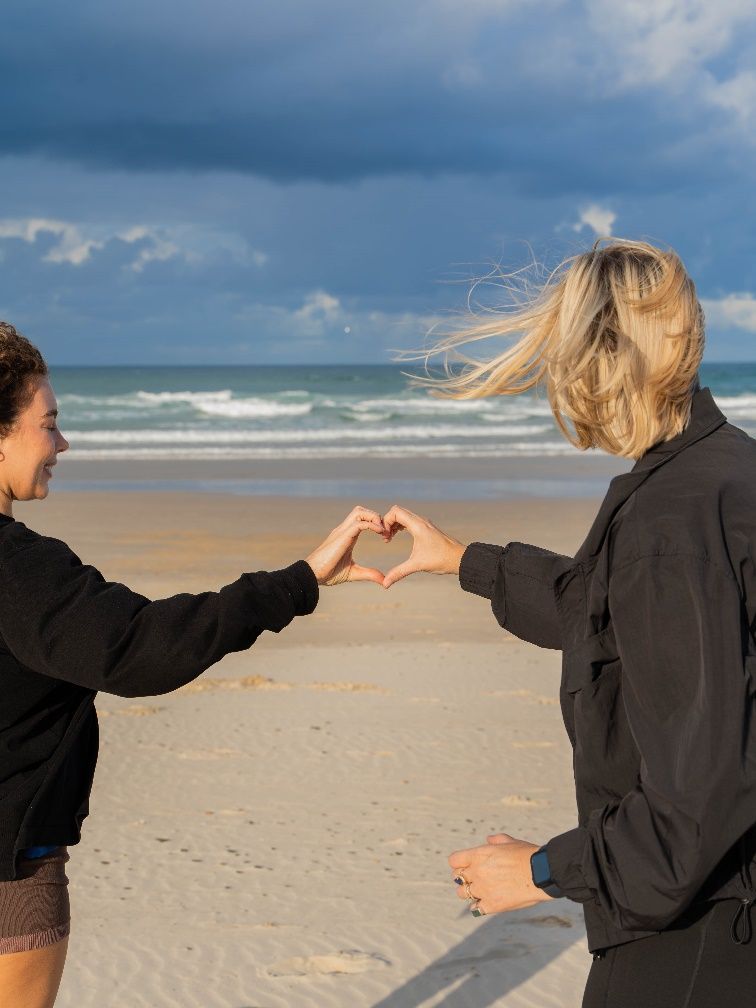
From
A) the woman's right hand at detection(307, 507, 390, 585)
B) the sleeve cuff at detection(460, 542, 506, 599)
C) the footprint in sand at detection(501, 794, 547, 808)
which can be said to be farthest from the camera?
the footprint in sand at detection(501, 794, 547, 808)

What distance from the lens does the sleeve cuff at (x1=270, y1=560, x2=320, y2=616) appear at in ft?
A: 8.63

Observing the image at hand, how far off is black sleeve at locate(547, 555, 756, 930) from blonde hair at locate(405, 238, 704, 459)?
0.29 metres

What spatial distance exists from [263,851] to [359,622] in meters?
5.12

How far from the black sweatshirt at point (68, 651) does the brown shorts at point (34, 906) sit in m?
0.06

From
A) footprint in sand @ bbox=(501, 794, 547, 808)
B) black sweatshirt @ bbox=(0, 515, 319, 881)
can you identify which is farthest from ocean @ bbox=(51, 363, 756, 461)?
black sweatshirt @ bbox=(0, 515, 319, 881)

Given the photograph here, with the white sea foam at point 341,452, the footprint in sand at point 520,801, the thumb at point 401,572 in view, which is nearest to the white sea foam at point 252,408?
the white sea foam at point 341,452

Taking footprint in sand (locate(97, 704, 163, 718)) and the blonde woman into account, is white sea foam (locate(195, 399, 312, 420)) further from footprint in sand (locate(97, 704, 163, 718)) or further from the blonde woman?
the blonde woman

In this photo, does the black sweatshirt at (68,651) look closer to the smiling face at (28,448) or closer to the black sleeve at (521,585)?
the smiling face at (28,448)

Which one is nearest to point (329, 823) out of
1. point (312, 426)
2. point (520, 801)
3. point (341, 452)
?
point (520, 801)

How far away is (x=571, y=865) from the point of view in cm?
179

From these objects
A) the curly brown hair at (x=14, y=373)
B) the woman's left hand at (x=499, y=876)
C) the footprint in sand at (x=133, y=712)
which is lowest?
the footprint in sand at (x=133, y=712)

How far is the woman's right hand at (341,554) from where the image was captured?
303 centimetres

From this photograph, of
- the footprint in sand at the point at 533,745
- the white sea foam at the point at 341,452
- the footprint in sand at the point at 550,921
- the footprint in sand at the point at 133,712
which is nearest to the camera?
the footprint in sand at the point at 550,921

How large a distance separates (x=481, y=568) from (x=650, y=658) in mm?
1158
